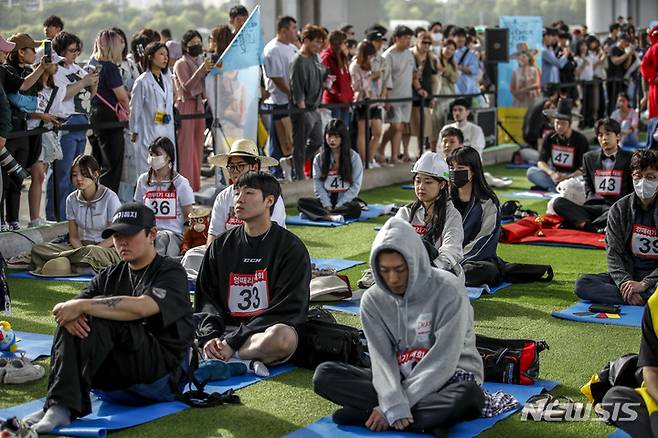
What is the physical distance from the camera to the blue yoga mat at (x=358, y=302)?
8742 millimetres

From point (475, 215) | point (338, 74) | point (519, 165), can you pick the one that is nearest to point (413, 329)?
point (475, 215)

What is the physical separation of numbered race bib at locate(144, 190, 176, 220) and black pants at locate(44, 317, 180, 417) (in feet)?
14.9

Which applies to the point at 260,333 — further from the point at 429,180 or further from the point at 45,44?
the point at 45,44

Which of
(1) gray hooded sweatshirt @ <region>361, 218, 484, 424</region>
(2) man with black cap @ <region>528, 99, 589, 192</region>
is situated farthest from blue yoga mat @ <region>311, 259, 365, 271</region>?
(2) man with black cap @ <region>528, 99, 589, 192</region>

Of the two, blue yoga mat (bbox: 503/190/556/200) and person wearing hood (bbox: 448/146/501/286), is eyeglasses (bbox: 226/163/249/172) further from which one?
blue yoga mat (bbox: 503/190/556/200)

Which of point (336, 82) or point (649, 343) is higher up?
point (336, 82)

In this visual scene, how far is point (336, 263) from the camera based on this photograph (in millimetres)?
10648

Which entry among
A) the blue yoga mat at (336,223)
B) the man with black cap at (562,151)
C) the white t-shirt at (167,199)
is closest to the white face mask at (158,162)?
the white t-shirt at (167,199)

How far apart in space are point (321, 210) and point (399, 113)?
3836 millimetres

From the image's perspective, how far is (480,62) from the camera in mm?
20312

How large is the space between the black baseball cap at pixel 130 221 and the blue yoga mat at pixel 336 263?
4.10m

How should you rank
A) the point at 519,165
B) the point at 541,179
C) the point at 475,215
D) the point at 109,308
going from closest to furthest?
the point at 109,308 → the point at 475,215 → the point at 541,179 → the point at 519,165

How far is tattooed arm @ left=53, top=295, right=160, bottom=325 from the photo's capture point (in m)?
5.80

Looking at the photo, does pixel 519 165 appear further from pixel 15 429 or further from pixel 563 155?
Result: pixel 15 429
